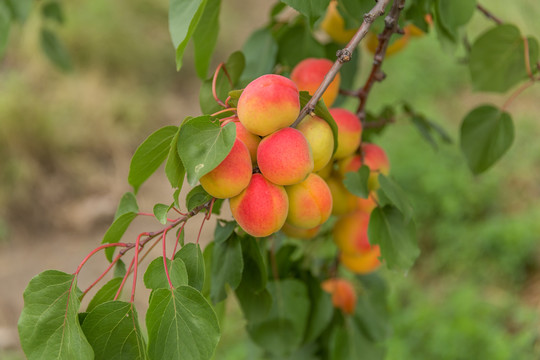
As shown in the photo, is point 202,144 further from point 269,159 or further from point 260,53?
point 260,53

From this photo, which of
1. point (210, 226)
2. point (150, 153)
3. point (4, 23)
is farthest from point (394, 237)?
point (210, 226)

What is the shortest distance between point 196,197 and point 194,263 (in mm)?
57

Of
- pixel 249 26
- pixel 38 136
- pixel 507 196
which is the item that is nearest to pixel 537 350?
pixel 507 196

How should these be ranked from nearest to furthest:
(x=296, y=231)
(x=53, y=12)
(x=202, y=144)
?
1. (x=202, y=144)
2. (x=296, y=231)
3. (x=53, y=12)

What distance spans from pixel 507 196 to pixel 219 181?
1963mm

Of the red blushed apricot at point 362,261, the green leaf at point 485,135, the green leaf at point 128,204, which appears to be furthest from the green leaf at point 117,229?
the green leaf at point 485,135

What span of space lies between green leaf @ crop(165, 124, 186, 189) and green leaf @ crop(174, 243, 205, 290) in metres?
0.06

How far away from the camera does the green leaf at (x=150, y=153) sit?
0.46m

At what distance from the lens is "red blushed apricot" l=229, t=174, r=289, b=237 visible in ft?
1.47

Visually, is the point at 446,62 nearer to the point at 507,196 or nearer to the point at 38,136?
the point at 507,196

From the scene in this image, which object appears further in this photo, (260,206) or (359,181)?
(359,181)

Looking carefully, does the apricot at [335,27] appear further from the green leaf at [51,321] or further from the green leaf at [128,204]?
the green leaf at [51,321]

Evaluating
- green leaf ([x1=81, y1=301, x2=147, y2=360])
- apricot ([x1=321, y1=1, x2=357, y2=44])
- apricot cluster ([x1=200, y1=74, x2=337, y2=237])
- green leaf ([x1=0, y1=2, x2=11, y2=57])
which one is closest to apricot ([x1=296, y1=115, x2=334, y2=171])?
apricot cluster ([x1=200, y1=74, x2=337, y2=237])

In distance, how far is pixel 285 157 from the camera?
17.1 inches
